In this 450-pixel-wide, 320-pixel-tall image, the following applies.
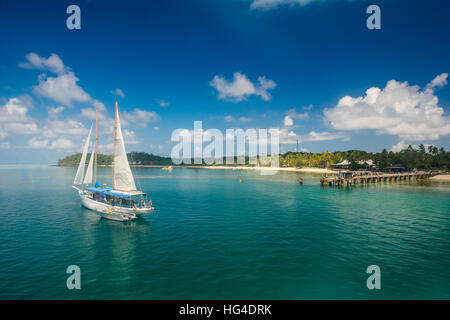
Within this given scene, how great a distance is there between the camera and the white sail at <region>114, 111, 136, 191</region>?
1453 inches

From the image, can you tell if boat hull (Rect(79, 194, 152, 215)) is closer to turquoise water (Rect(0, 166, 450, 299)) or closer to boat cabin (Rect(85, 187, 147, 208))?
boat cabin (Rect(85, 187, 147, 208))

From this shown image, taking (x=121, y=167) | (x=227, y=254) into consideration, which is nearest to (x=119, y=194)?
(x=121, y=167)

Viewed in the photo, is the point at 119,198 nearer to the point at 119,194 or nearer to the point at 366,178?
the point at 119,194

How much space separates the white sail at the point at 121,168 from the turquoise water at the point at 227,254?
21.1 feet

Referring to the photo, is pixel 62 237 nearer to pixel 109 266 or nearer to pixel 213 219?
pixel 109 266

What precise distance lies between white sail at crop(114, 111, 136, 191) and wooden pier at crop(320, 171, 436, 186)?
76256 mm

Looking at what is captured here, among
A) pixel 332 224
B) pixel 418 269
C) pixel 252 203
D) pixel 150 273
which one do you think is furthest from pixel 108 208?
pixel 418 269

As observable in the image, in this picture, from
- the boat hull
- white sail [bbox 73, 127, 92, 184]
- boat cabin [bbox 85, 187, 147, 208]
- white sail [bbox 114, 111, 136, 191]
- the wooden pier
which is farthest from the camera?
the wooden pier

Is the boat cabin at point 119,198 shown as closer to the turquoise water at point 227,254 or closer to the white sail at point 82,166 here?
the turquoise water at point 227,254

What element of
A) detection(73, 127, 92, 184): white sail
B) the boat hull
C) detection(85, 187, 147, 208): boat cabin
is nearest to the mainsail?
detection(85, 187, 147, 208): boat cabin

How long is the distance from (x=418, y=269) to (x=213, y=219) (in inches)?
1036

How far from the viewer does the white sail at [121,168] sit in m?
36.9

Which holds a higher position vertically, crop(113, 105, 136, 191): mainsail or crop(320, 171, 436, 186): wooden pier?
crop(113, 105, 136, 191): mainsail

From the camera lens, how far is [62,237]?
90.6 ft
